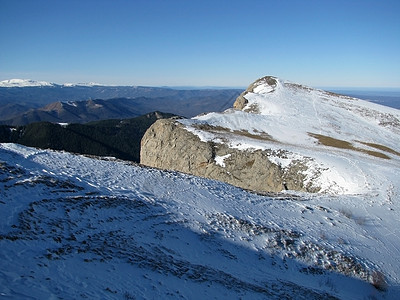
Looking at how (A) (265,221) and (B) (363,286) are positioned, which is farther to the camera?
(A) (265,221)

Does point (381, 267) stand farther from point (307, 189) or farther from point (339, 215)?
A: point (307, 189)

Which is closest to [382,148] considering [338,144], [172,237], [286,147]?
[338,144]

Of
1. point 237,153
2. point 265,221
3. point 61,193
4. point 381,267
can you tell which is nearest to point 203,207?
point 265,221

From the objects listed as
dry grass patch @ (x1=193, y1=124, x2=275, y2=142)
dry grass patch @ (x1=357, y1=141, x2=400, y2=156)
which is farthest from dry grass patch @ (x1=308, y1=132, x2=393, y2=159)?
dry grass patch @ (x1=193, y1=124, x2=275, y2=142)

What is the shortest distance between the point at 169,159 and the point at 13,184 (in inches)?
1144

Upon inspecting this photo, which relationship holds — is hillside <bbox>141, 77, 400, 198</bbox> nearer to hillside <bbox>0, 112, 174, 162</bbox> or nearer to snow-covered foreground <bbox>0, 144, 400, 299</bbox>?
snow-covered foreground <bbox>0, 144, 400, 299</bbox>

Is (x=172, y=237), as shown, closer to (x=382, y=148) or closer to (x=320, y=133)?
(x=320, y=133)

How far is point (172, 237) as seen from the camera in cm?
1450

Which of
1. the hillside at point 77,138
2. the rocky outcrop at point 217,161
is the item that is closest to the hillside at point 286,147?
the rocky outcrop at point 217,161

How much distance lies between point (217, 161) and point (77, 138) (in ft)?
387

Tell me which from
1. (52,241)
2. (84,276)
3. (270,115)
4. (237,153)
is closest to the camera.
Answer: (84,276)

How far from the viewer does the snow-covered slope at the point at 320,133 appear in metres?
29.2

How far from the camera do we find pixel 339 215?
67.7ft

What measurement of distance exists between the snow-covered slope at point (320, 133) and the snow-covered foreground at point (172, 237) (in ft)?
17.6
